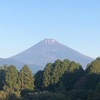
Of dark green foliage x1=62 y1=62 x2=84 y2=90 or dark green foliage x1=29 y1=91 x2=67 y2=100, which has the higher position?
dark green foliage x1=62 y1=62 x2=84 y2=90

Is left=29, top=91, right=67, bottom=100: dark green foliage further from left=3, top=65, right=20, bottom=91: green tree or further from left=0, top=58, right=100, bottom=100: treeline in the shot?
left=3, top=65, right=20, bottom=91: green tree

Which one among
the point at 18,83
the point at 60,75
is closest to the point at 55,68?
the point at 60,75

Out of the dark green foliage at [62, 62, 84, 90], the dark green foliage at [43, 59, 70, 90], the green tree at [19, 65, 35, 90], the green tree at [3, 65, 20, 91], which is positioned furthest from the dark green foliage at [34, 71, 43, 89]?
the dark green foliage at [62, 62, 84, 90]

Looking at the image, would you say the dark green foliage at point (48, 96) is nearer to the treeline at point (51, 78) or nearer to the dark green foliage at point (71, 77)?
the treeline at point (51, 78)

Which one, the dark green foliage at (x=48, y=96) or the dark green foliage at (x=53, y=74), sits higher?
the dark green foliage at (x=53, y=74)

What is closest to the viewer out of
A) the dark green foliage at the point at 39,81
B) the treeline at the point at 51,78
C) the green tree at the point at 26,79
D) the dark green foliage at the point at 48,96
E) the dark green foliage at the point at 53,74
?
the dark green foliage at the point at 48,96

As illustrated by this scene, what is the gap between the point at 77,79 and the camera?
37.9 meters

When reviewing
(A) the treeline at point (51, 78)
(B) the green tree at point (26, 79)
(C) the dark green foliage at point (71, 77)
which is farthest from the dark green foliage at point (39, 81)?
(C) the dark green foliage at point (71, 77)

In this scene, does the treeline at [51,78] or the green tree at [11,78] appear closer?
the treeline at [51,78]

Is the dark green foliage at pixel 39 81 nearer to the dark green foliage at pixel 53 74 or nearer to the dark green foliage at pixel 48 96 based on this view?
the dark green foliage at pixel 53 74

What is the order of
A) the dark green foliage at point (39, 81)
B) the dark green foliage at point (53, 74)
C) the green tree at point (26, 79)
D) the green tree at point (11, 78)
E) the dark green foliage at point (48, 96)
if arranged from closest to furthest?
the dark green foliage at point (48, 96)
the dark green foliage at point (53, 74)
the green tree at point (11, 78)
the green tree at point (26, 79)
the dark green foliage at point (39, 81)

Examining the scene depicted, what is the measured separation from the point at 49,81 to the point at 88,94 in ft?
39.5

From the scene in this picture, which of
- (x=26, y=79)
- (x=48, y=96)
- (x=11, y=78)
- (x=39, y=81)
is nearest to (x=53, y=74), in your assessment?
(x=39, y=81)

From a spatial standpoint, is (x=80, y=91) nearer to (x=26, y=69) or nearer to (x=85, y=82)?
(x=85, y=82)
